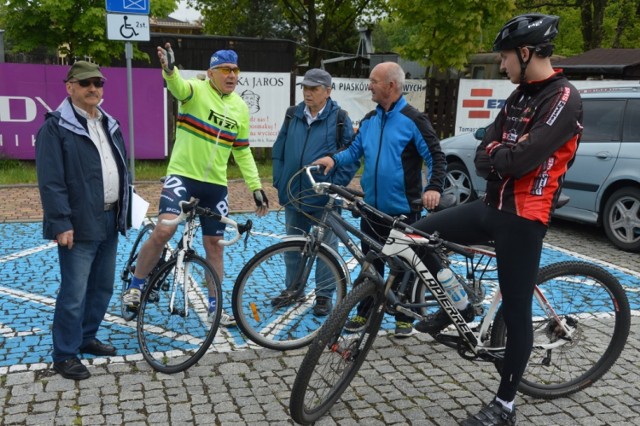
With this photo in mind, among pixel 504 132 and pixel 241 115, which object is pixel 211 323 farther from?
pixel 504 132

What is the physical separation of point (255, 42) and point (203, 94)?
15232 millimetres

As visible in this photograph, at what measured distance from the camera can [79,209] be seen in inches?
146

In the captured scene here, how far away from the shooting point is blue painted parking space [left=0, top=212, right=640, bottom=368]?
14.0ft

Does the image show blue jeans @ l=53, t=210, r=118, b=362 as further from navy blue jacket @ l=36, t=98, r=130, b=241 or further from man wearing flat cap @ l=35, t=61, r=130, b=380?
navy blue jacket @ l=36, t=98, r=130, b=241

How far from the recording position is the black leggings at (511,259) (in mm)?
3090

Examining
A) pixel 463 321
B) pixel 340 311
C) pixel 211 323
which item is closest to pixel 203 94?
pixel 211 323

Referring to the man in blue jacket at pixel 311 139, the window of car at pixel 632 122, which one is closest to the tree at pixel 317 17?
the window of car at pixel 632 122

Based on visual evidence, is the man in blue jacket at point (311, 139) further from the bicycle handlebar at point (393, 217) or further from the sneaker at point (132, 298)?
the sneaker at point (132, 298)

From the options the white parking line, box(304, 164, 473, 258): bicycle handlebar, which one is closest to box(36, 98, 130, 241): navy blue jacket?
box(304, 164, 473, 258): bicycle handlebar

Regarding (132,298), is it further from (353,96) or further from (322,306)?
(353,96)

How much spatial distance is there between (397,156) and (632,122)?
430 cm

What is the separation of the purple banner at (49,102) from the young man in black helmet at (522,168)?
925cm

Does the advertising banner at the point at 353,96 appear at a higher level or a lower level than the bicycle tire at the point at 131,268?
higher

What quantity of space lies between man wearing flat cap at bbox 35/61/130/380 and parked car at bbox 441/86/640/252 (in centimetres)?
457
